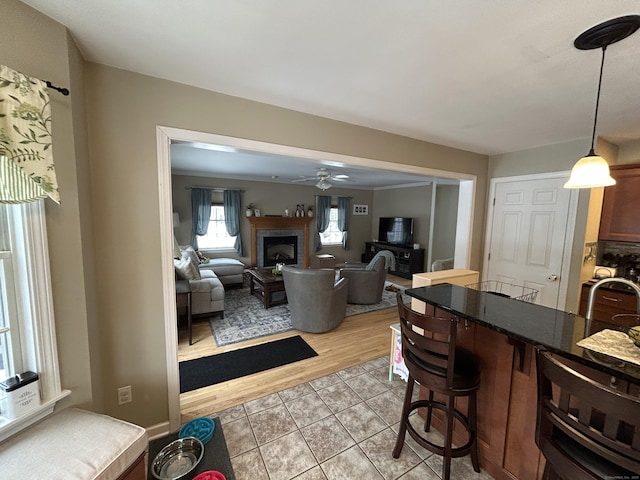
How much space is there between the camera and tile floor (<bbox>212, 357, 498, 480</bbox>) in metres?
1.56

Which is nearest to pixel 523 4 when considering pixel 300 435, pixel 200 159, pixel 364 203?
pixel 300 435

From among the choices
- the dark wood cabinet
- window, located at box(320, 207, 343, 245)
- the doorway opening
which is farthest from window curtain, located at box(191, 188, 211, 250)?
the dark wood cabinet

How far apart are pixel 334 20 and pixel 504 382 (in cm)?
210

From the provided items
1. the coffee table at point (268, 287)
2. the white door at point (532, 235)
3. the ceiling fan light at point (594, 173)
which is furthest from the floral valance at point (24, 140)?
the white door at point (532, 235)

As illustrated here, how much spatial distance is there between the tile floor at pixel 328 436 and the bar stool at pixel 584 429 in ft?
2.88

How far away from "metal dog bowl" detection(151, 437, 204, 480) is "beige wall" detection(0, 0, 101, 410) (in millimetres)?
543

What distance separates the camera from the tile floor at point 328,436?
156cm

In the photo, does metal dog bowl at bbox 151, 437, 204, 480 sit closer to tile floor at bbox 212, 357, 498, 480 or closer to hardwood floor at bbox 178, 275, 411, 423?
tile floor at bbox 212, 357, 498, 480

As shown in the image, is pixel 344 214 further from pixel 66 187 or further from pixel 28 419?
pixel 28 419

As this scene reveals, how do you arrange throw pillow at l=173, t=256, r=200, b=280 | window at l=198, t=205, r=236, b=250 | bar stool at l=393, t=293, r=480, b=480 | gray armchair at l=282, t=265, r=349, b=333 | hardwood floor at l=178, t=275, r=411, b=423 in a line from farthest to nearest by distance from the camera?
window at l=198, t=205, r=236, b=250
throw pillow at l=173, t=256, r=200, b=280
gray armchair at l=282, t=265, r=349, b=333
hardwood floor at l=178, t=275, r=411, b=423
bar stool at l=393, t=293, r=480, b=480

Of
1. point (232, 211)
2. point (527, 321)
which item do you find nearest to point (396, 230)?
point (232, 211)

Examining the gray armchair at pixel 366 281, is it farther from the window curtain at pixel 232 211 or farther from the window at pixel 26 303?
the window at pixel 26 303

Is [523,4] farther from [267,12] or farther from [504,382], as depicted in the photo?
[504,382]

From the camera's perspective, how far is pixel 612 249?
3045mm
